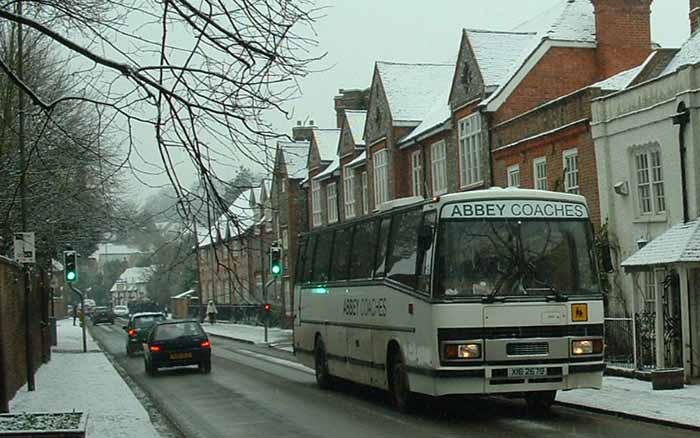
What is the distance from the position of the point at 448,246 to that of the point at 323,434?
11.0 ft

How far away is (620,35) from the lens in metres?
34.5

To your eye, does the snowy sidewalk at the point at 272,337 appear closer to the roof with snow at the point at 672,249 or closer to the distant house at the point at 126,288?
the roof with snow at the point at 672,249

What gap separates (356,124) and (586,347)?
123 ft

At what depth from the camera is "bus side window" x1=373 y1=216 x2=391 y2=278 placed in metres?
18.1

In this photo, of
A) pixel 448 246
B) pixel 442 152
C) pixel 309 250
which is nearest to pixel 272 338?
pixel 442 152

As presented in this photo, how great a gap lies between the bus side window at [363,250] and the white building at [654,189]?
18.3ft

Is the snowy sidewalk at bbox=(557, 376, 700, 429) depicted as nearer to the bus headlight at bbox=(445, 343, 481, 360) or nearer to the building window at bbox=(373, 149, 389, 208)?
the bus headlight at bbox=(445, 343, 481, 360)

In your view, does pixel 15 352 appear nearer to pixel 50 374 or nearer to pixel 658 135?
pixel 50 374

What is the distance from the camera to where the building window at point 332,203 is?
55.2 m

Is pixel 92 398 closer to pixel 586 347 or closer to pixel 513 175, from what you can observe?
pixel 586 347

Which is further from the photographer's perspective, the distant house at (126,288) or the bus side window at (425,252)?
the distant house at (126,288)

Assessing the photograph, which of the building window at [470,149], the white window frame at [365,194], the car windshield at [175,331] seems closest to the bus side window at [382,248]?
the car windshield at [175,331]

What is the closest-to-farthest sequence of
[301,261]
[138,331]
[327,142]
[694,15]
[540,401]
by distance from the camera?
1. [540,401]
2. [301,261]
3. [694,15]
4. [138,331]
5. [327,142]

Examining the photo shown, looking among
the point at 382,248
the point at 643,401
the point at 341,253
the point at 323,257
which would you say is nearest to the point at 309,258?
the point at 323,257
